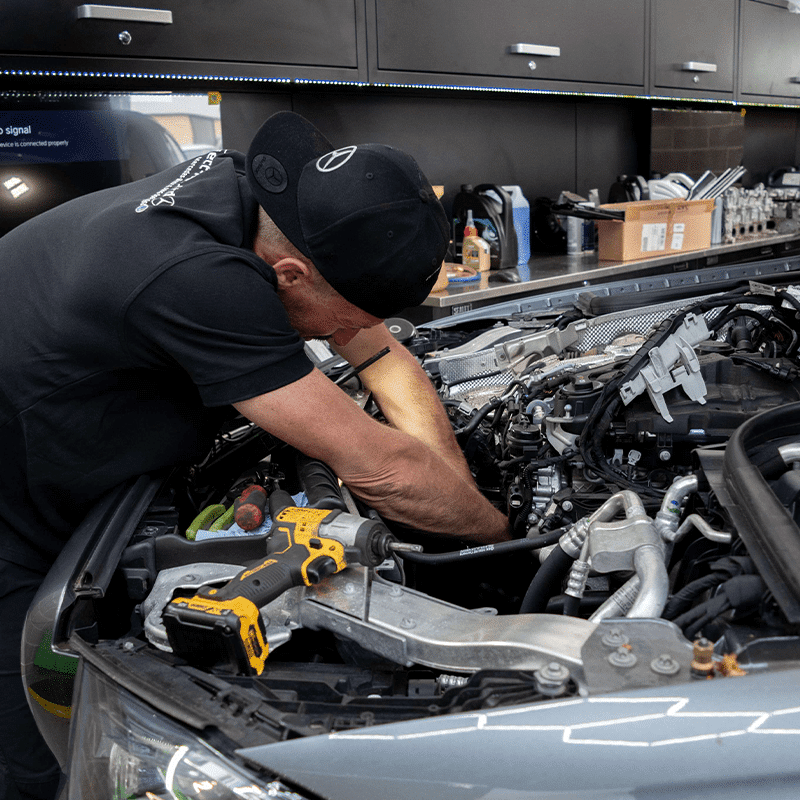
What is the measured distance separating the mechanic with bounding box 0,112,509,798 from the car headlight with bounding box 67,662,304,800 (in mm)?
404

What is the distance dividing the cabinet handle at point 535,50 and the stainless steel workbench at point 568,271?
0.89m

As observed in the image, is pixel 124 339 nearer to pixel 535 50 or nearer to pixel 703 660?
pixel 703 660

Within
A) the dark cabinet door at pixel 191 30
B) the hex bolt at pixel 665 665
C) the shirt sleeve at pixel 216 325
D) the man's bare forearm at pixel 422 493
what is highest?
the dark cabinet door at pixel 191 30

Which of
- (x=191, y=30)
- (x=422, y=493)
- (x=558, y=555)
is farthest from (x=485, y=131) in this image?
(x=558, y=555)

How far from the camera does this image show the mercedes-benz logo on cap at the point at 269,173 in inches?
46.3

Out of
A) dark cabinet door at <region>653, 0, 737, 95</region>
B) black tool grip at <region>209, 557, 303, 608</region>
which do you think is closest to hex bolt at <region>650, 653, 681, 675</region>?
black tool grip at <region>209, 557, 303, 608</region>

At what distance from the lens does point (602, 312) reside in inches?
76.8

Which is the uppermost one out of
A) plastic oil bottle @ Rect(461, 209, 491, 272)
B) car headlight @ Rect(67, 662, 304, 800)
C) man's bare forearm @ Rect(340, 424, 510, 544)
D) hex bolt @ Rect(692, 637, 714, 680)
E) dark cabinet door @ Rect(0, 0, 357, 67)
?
dark cabinet door @ Rect(0, 0, 357, 67)

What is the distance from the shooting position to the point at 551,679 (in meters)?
0.74

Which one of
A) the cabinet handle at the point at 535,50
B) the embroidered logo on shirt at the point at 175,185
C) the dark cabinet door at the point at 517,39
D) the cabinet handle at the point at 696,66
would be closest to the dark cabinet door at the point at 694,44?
the cabinet handle at the point at 696,66

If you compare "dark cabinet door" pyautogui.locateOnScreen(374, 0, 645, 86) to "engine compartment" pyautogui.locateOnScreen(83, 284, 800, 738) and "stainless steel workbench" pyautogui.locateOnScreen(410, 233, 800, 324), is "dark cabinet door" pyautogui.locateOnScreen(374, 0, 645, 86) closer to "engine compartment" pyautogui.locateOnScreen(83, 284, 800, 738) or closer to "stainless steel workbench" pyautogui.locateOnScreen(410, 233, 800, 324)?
"stainless steel workbench" pyautogui.locateOnScreen(410, 233, 800, 324)

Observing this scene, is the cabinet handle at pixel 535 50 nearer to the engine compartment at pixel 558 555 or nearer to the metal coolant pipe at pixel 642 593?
the engine compartment at pixel 558 555

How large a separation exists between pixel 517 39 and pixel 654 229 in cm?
111

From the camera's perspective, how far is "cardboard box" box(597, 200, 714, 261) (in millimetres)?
3689
